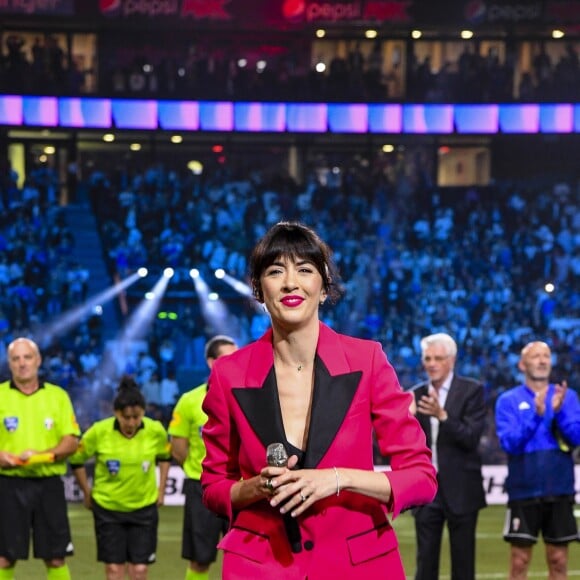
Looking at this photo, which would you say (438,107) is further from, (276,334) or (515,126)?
(276,334)

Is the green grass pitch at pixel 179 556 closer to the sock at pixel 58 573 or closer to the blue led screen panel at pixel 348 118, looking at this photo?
the sock at pixel 58 573

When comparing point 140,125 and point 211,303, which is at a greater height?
point 140,125

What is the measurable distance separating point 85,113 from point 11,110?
1.59 meters

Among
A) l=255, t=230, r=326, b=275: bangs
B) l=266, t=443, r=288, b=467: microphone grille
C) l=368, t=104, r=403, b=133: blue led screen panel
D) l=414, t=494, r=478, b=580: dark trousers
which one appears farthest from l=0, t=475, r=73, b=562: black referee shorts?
l=368, t=104, r=403, b=133: blue led screen panel

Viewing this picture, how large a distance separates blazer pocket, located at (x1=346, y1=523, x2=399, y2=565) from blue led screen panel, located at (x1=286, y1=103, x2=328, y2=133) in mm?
25158

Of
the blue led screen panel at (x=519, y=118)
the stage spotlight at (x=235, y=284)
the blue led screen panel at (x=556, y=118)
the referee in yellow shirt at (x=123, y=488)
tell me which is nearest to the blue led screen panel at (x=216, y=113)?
the stage spotlight at (x=235, y=284)

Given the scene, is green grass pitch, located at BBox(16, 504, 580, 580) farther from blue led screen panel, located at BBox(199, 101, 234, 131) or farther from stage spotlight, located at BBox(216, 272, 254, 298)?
blue led screen panel, located at BBox(199, 101, 234, 131)

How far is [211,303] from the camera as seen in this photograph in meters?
24.9

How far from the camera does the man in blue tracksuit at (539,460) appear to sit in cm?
843

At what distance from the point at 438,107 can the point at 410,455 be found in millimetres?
25951

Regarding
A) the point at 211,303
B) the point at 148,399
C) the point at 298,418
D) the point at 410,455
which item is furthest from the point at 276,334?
Answer: the point at 211,303

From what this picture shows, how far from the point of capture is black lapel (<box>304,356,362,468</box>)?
322cm

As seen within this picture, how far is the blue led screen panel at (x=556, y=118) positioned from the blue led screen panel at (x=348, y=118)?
4.02 meters

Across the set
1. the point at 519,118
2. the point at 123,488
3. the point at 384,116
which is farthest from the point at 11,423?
the point at 519,118
